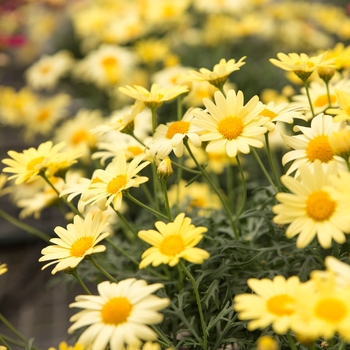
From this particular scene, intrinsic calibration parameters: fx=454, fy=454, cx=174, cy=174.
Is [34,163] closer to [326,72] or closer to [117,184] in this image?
[117,184]

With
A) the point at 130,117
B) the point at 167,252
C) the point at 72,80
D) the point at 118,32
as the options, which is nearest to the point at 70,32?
the point at 72,80

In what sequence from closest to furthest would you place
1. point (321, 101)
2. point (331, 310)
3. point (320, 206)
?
point (331, 310), point (320, 206), point (321, 101)

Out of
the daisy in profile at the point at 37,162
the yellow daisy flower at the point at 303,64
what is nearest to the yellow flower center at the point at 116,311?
the daisy in profile at the point at 37,162

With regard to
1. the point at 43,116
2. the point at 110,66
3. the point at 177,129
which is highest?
the point at 177,129

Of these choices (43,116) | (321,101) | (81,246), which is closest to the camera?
(81,246)

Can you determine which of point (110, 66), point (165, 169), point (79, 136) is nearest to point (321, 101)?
point (165, 169)

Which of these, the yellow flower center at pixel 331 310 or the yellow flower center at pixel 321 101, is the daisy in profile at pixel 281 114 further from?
the yellow flower center at pixel 331 310
